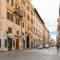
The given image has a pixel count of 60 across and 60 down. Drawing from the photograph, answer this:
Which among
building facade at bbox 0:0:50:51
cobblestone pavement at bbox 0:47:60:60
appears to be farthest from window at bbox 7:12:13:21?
cobblestone pavement at bbox 0:47:60:60

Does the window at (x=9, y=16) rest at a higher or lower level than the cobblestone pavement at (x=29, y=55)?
higher

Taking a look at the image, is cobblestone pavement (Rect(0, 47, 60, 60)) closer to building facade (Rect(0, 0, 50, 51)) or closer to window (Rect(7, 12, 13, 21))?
building facade (Rect(0, 0, 50, 51))

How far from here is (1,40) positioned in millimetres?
44062

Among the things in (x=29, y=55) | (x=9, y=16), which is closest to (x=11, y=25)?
(x=9, y=16)

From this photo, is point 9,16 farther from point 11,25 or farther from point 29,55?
point 29,55

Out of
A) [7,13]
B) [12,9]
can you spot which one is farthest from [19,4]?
[7,13]

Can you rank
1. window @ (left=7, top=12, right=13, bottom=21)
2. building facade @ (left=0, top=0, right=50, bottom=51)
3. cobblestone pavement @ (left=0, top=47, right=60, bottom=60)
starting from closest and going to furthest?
cobblestone pavement @ (left=0, top=47, right=60, bottom=60) < building facade @ (left=0, top=0, right=50, bottom=51) < window @ (left=7, top=12, right=13, bottom=21)

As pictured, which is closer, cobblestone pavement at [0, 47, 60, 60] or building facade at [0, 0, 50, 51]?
cobblestone pavement at [0, 47, 60, 60]

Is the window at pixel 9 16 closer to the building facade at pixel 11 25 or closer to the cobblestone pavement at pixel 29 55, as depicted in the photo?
the building facade at pixel 11 25

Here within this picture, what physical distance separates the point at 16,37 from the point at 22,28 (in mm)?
7231

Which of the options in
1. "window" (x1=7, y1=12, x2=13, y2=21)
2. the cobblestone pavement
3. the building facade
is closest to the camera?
the cobblestone pavement

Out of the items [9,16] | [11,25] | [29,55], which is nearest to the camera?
[29,55]

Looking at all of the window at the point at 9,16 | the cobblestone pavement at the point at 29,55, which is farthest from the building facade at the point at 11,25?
the cobblestone pavement at the point at 29,55

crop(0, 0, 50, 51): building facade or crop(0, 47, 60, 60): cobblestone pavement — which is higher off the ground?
crop(0, 0, 50, 51): building facade
